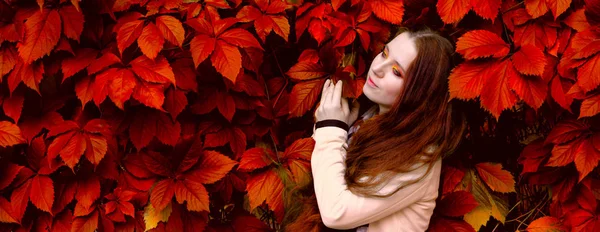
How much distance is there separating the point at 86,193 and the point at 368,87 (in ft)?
2.56

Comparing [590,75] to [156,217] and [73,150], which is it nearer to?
[156,217]

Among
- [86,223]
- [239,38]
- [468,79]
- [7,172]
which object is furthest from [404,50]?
[7,172]

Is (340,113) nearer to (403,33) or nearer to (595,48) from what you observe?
(403,33)

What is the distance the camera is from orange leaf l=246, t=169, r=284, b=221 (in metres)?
1.48

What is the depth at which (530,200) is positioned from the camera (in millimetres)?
1899

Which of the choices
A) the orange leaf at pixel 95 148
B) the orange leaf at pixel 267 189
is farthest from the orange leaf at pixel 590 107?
the orange leaf at pixel 95 148

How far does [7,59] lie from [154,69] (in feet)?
1.27

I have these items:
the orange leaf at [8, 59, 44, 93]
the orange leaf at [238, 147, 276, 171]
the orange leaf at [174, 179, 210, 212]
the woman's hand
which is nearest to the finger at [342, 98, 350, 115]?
the woman's hand

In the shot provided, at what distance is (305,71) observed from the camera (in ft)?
5.19

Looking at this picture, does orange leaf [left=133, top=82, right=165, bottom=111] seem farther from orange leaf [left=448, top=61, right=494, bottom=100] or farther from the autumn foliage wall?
orange leaf [left=448, top=61, right=494, bottom=100]

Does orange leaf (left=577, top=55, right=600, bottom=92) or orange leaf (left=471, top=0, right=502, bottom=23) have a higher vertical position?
orange leaf (left=471, top=0, right=502, bottom=23)

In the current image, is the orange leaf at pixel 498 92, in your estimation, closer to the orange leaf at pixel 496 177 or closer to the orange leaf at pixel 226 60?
the orange leaf at pixel 496 177

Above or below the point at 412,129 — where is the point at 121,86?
above

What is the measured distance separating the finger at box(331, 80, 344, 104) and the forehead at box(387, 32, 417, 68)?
0.16m
